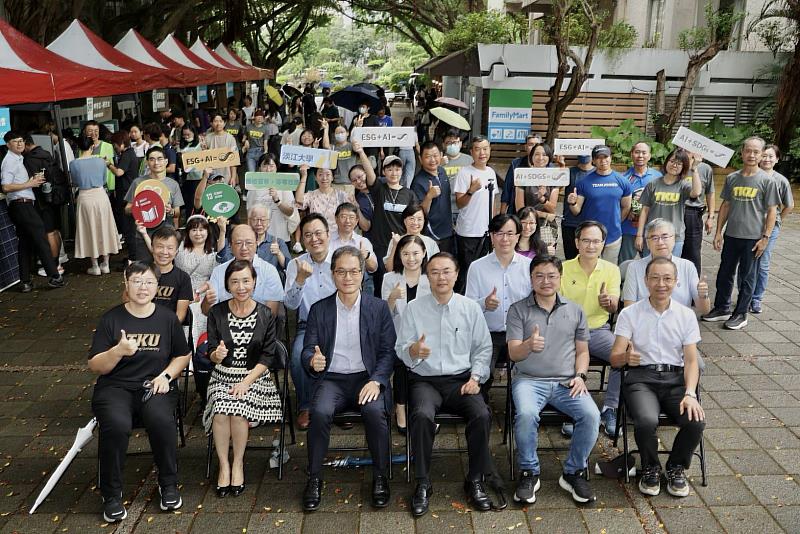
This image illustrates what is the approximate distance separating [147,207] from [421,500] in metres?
4.02

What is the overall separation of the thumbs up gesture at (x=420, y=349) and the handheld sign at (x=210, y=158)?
365cm

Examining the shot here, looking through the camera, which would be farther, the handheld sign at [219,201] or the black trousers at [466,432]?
the handheld sign at [219,201]

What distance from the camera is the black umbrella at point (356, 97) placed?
16.0m

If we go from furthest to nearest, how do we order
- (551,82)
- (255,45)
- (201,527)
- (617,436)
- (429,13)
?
(255,45), (429,13), (551,82), (617,436), (201,527)

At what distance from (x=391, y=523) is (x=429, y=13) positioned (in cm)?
2718

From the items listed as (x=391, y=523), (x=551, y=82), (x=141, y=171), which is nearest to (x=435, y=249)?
(x=391, y=523)

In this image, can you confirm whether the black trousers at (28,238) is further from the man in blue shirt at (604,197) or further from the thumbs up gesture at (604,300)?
the thumbs up gesture at (604,300)

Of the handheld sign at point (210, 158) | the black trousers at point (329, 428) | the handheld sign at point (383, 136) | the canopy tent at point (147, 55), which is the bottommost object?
the black trousers at point (329, 428)

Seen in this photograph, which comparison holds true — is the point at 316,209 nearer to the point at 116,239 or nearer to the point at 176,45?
the point at 116,239

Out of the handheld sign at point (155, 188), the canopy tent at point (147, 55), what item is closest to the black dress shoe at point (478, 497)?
the handheld sign at point (155, 188)

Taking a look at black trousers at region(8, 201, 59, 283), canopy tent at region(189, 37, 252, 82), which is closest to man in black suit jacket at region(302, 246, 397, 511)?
black trousers at region(8, 201, 59, 283)

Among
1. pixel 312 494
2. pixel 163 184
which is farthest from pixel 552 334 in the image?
pixel 163 184

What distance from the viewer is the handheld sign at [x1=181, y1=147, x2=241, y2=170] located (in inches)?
295

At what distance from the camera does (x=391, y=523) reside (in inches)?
175
